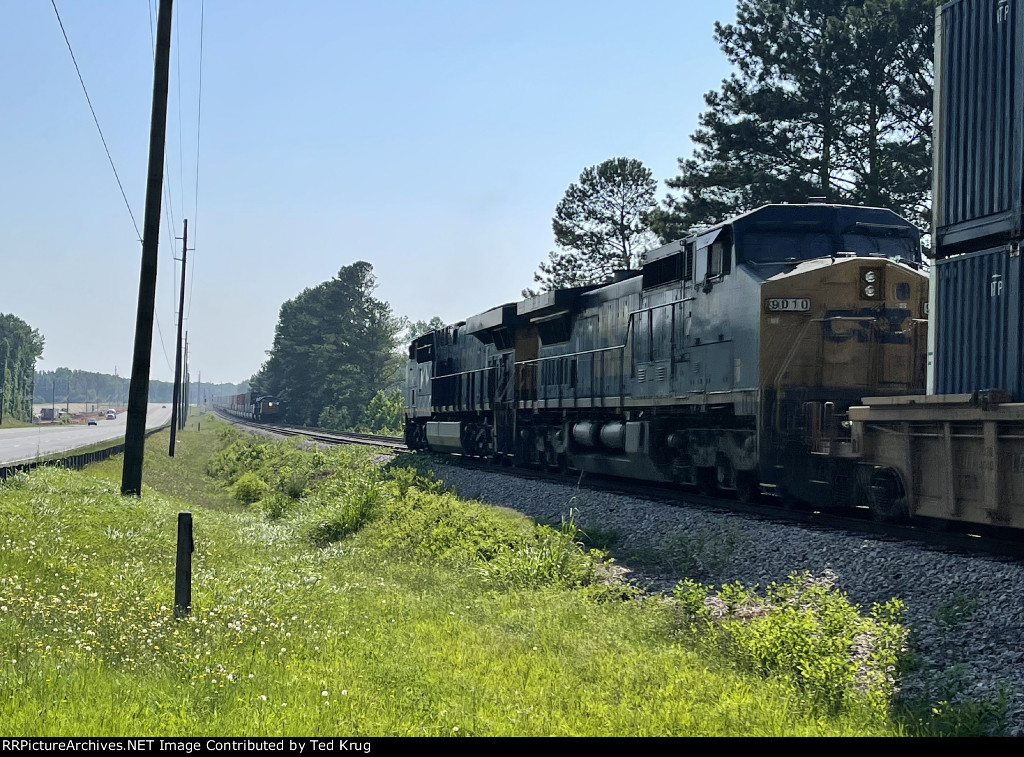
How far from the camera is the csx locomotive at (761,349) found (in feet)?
42.3

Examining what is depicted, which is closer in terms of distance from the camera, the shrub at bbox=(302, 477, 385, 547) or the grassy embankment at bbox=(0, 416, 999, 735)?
the grassy embankment at bbox=(0, 416, 999, 735)

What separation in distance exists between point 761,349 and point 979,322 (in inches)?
133

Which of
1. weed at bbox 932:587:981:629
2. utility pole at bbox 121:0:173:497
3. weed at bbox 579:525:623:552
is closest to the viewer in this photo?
weed at bbox 932:587:981:629

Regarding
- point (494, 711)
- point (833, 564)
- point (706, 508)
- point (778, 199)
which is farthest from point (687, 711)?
point (778, 199)

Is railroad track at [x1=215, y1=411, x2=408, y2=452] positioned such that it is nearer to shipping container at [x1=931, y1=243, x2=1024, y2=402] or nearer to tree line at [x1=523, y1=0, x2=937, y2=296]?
tree line at [x1=523, y1=0, x2=937, y2=296]

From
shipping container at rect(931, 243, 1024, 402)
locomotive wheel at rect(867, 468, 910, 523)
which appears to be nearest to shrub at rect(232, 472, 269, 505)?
locomotive wheel at rect(867, 468, 910, 523)

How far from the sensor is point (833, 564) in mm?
10008

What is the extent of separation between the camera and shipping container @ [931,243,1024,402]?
30.8ft

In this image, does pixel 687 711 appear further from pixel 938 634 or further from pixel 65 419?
pixel 65 419

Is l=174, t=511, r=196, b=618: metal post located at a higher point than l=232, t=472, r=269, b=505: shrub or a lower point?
higher

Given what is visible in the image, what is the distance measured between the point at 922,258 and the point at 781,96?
19.2 m

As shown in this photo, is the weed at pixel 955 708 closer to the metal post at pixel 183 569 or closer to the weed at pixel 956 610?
the weed at pixel 956 610

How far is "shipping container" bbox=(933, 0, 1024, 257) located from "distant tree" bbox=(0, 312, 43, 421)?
111 m

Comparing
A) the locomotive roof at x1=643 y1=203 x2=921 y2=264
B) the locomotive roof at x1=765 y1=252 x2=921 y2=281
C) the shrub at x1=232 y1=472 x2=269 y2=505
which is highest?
the locomotive roof at x1=643 y1=203 x2=921 y2=264
